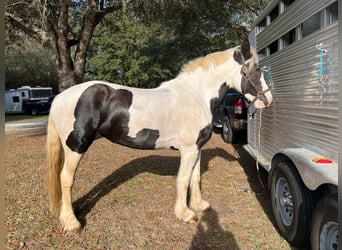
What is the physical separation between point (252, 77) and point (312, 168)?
1.61 meters

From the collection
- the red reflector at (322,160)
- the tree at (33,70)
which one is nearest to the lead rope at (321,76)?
the red reflector at (322,160)

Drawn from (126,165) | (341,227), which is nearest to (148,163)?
(126,165)

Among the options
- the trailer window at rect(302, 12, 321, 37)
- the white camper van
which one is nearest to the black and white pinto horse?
the trailer window at rect(302, 12, 321, 37)

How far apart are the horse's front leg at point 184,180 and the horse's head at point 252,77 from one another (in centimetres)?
106

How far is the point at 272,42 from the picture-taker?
407 centimetres

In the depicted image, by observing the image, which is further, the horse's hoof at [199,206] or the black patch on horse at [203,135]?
the horse's hoof at [199,206]

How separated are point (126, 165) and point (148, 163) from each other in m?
0.48

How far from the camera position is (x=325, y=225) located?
2.27 metres

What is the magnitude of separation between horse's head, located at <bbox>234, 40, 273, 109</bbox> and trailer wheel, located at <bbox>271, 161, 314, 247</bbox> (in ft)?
3.05

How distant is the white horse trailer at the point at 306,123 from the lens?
2289 millimetres

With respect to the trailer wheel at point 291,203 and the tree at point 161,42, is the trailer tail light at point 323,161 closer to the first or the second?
the trailer wheel at point 291,203

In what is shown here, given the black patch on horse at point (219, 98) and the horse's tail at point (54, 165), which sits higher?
the black patch on horse at point (219, 98)

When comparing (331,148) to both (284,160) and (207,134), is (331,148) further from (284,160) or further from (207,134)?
(207,134)

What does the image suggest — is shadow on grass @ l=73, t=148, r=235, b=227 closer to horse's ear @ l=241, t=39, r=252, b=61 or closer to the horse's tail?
the horse's tail
